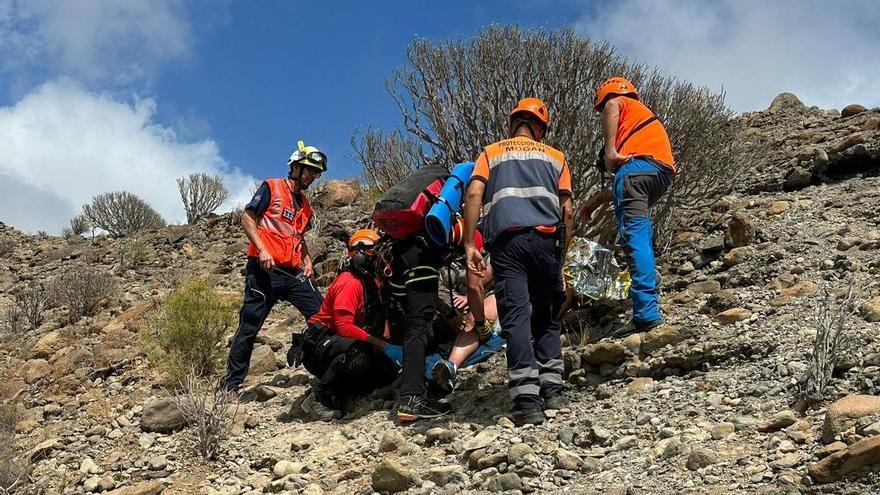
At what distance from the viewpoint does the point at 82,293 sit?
9539 mm

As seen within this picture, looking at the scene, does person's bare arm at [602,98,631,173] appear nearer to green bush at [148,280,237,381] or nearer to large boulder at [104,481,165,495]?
large boulder at [104,481,165,495]

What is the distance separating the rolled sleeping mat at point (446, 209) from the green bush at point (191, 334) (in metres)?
2.87

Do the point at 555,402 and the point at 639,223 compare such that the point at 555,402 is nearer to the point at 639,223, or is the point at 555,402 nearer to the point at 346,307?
the point at 639,223

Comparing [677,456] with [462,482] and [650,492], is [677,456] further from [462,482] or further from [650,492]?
[462,482]

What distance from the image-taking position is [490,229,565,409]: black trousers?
3938mm

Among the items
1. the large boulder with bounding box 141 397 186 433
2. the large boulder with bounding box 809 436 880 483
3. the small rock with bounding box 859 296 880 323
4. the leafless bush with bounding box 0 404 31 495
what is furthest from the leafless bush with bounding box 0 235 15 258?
the large boulder with bounding box 809 436 880 483

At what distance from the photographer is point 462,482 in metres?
3.46

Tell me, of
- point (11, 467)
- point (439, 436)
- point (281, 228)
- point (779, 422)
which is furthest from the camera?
point (281, 228)

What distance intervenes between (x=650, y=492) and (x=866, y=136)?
6.12 m

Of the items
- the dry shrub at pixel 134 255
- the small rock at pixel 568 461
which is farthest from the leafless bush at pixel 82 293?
the small rock at pixel 568 461

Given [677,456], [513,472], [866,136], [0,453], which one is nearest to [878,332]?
[677,456]

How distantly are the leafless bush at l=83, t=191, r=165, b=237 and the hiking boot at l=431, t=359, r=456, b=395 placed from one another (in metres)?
13.8

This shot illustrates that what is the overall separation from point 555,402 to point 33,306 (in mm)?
8089

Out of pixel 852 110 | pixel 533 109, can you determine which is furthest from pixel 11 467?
pixel 852 110
